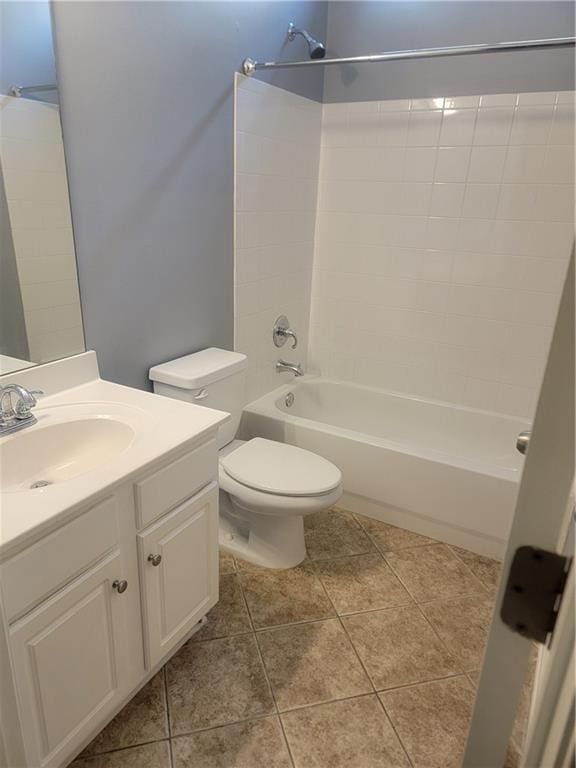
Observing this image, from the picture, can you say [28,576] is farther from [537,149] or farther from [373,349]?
[537,149]

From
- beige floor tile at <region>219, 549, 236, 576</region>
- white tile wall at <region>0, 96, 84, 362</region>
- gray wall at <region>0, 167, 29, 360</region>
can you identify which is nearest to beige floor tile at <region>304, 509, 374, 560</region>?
beige floor tile at <region>219, 549, 236, 576</region>

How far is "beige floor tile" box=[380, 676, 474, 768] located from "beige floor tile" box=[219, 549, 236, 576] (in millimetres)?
751

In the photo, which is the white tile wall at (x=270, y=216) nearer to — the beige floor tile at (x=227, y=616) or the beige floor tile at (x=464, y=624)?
the beige floor tile at (x=227, y=616)

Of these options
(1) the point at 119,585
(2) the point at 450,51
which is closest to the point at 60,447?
(1) the point at 119,585

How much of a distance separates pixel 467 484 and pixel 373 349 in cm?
104

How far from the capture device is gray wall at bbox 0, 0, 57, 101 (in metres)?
1.29

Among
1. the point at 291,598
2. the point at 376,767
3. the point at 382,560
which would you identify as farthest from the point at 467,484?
the point at 376,767

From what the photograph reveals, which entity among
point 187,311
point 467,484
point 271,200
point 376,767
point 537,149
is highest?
point 537,149

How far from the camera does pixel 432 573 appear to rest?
2096 mm

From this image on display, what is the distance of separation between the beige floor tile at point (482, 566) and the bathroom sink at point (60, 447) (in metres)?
1.54

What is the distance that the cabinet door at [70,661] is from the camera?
1.04 meters

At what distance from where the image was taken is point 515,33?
7.41 feet

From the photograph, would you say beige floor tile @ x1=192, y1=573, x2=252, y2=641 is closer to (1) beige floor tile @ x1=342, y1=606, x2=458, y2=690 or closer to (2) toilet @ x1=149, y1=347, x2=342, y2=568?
(2) toilet @ x1=149, y1=347, x2=342, y2=568

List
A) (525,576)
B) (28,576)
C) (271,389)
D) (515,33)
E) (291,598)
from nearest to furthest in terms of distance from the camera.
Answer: (525,576) → (28,576) → (291,598) → (515,33) → (271,389)
